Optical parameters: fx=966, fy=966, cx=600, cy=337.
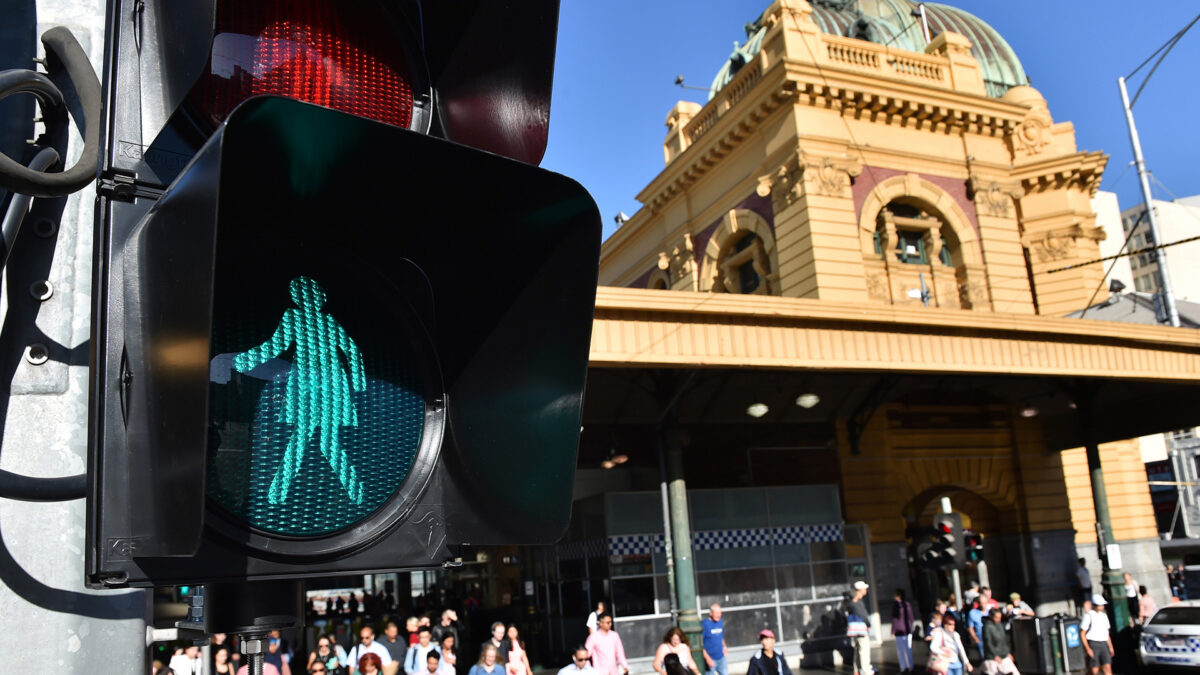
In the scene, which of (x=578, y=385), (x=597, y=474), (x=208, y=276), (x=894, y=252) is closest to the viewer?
(x=208, y=276)

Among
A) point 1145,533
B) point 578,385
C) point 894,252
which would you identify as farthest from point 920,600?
point 578,385

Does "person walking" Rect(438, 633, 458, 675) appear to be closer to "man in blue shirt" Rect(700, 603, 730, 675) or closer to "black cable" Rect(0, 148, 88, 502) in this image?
"man in blue shirt" Rect(700, 603, 730, 675)

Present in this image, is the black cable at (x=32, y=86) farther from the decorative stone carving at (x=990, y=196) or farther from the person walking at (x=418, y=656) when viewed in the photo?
the decorative stone carving at (x=990, y=196)

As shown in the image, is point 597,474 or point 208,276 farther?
point 597,474

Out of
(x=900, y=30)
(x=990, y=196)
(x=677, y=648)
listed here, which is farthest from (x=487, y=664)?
(x=900, y=30)

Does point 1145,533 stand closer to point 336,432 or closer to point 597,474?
point 597,474

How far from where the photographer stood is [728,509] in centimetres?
1927

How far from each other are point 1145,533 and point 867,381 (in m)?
12.5

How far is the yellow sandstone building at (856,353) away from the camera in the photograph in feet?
54.3

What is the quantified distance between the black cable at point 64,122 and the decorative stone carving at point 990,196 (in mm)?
27737

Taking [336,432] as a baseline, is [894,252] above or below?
above

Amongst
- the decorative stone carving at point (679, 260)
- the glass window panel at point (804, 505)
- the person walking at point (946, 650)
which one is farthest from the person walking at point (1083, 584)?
the decorative stone carving at point (679, 260)

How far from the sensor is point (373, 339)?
1614 mm

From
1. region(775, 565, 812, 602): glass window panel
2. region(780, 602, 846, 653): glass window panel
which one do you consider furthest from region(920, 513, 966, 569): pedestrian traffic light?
region(780, 602, 846, 653): glass window panel
